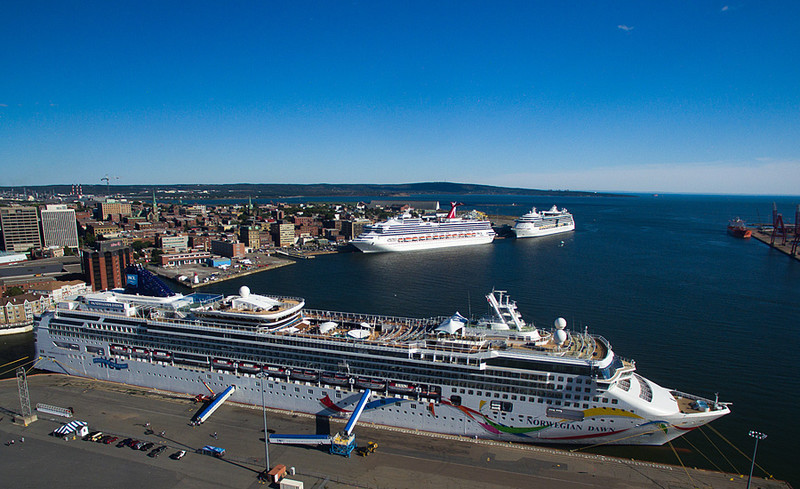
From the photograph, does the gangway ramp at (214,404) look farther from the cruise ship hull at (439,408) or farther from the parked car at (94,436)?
the parked car at (94,436)

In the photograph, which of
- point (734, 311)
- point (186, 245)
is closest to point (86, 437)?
point (734, 311)

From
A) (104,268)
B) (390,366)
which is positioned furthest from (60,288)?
(390,366)

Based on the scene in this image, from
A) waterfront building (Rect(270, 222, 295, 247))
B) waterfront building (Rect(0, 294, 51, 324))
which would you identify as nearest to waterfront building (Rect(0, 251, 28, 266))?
waterfront building (Rect(0, 294, 51, 324))

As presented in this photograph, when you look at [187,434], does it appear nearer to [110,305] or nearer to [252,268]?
Answer: [110,305]

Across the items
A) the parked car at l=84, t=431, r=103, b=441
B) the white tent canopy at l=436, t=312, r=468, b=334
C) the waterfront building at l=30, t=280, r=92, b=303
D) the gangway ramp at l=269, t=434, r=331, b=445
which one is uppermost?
the white tent canopy at l=436, t=312, r=468, b=334

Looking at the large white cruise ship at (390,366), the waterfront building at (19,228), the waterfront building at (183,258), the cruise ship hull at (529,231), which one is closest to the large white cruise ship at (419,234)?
Result: the cruise ship hull at (529,231)

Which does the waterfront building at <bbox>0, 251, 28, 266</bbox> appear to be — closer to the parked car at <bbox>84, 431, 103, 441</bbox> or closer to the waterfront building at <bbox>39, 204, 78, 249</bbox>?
the waterfront building at <bbox>39, 204, 78, 249</bbox>
